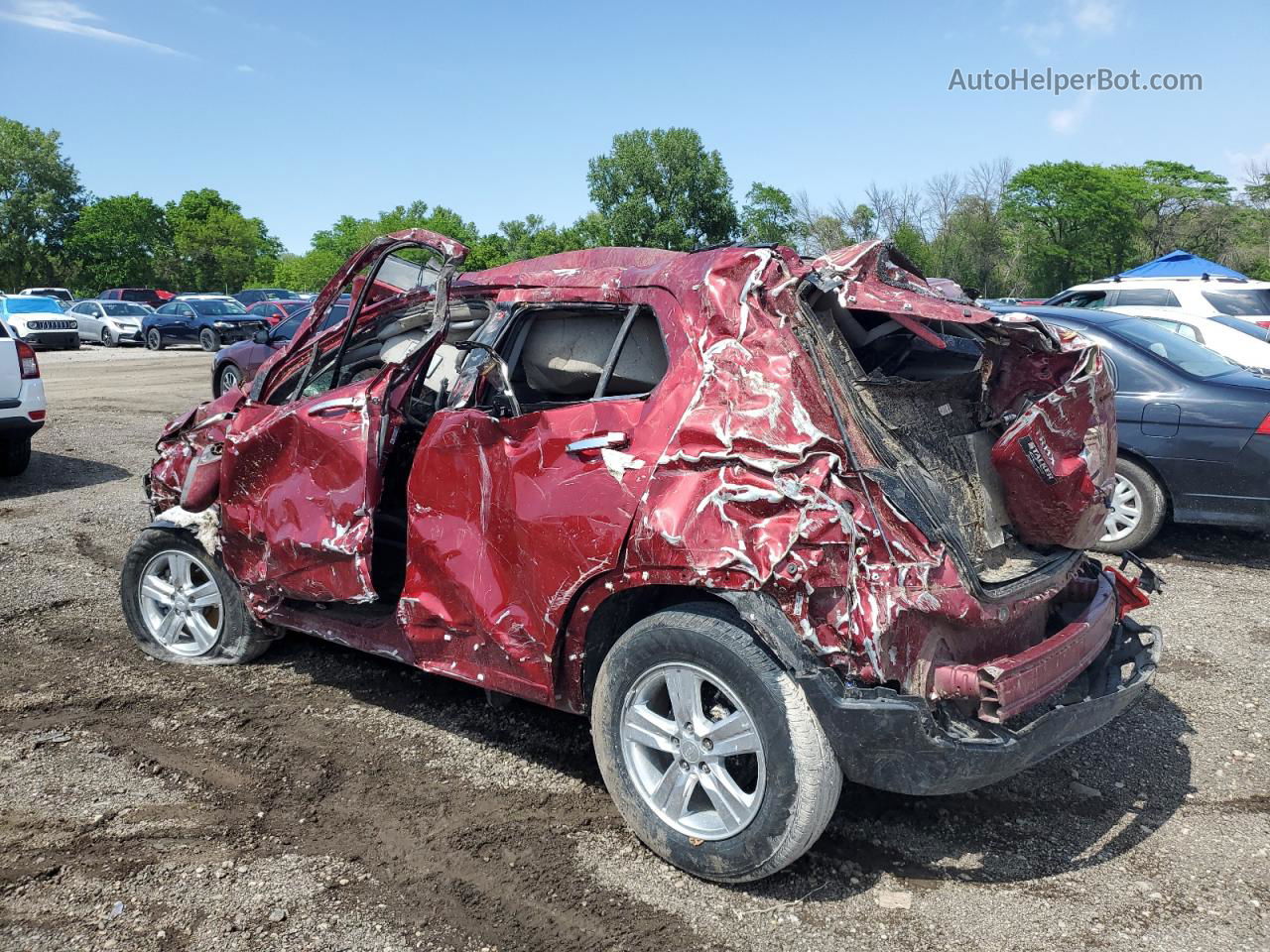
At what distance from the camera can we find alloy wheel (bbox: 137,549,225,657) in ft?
15.6

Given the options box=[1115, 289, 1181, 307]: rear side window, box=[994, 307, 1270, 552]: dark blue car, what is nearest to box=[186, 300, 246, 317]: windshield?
box=[1115, 289, 1181, 307]: rear side window

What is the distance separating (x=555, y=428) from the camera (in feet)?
10.9

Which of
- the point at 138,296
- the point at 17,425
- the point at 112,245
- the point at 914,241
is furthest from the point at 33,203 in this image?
the point at 17,425

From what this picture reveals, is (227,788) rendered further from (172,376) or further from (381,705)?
(172,376)

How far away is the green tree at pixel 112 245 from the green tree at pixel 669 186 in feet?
101

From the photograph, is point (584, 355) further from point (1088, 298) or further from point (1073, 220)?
point (1073, 220)

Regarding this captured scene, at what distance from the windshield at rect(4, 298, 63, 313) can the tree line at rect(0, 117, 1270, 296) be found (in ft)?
56.3

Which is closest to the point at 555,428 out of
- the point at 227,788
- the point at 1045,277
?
the point at 227,788

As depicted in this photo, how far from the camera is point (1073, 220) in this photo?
50281 millimetres

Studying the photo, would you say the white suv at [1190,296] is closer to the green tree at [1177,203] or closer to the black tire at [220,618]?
the black tire at [220,618]

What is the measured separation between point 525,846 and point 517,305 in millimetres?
1888

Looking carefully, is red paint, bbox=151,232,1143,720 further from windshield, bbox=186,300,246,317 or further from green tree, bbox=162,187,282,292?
green tree, bbox=162,187,282,292

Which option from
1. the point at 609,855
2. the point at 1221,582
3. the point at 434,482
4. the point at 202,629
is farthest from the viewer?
the point at 1221,582

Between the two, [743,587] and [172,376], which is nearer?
[743,587]
